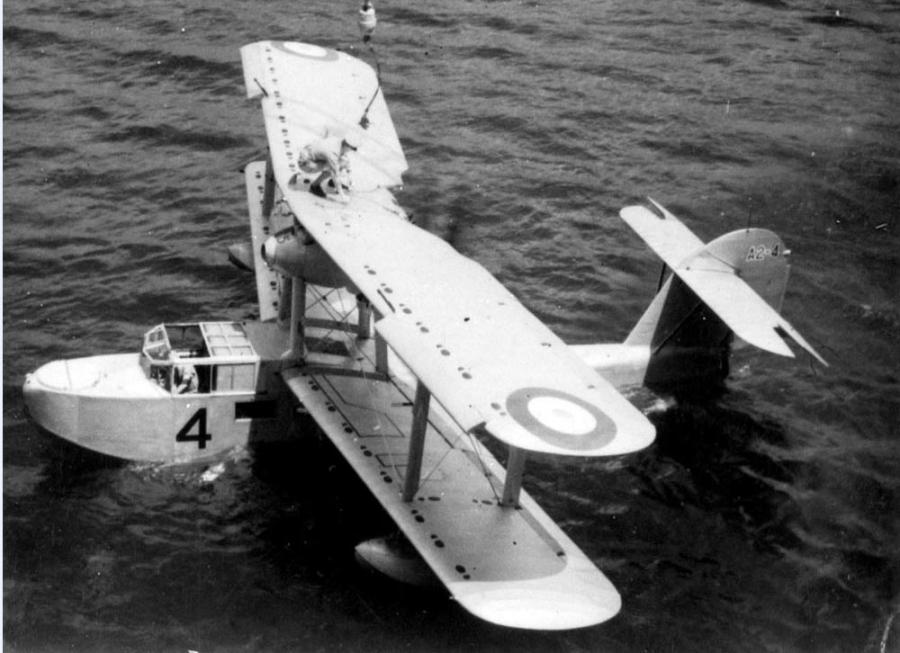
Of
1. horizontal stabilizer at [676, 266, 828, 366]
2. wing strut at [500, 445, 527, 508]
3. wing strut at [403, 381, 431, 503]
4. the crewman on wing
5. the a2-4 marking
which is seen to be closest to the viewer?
wing strut at [403, 381, 431, 503]

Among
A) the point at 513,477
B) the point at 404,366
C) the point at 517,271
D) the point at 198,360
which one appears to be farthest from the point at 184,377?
the point at 517,271

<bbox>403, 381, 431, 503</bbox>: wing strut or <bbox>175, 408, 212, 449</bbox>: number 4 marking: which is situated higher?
<bbox>403, 381, 431, 503</bbox>: wing strut

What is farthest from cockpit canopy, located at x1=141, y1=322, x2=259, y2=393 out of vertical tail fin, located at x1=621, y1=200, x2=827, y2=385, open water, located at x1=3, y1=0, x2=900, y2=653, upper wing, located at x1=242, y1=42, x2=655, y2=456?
vertical tail fin, located at x1=621, y1=200, x2=827, y2=385

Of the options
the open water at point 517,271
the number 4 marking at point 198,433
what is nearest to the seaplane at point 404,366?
the number 4 marking at point 198,433

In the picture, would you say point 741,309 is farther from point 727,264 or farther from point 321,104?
point 321,104

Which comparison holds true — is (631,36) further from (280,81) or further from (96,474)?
(96,474)

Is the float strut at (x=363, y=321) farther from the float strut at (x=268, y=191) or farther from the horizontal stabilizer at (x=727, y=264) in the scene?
the horizontal stabilizer at (x=727, y=264)

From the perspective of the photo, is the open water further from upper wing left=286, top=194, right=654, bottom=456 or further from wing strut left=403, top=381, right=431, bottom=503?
upper wing left=286, top=194, right=654, bottom=456
